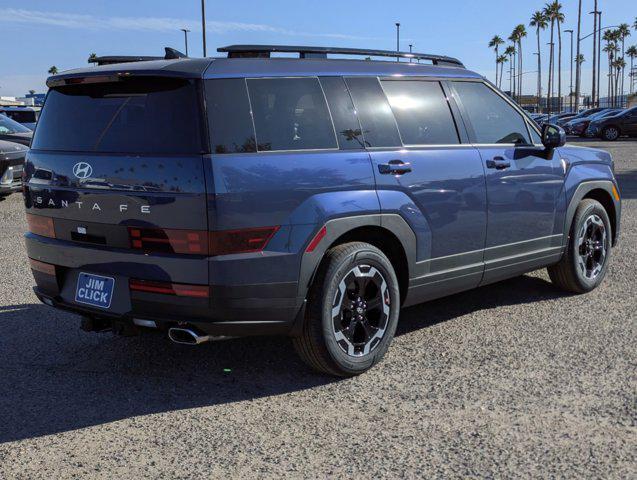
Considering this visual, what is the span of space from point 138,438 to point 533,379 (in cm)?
223

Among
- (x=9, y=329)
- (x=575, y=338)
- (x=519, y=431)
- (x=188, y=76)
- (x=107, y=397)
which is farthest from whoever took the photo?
(x=9, y=329)

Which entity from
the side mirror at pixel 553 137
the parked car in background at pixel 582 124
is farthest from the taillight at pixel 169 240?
the parked car in background at pixel 582 124

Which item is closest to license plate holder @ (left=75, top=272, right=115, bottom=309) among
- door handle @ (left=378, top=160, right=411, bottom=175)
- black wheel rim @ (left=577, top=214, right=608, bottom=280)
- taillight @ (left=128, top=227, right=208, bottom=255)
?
taillight @ (left=128, top=227, right=208, bottom=255)

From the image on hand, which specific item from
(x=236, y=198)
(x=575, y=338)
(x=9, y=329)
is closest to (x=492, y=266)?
(x=575, y=338)

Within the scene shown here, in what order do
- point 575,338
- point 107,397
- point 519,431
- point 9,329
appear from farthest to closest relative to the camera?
1. point 9,329
2. point 575,338
3. point 107,397
4. point 519,431

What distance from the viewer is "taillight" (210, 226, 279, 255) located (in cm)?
365

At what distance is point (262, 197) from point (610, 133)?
3309 centimetres

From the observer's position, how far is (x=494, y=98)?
215 inches

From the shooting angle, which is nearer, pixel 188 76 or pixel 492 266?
pixel 188 76

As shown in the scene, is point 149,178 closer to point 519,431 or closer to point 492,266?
point 519,431

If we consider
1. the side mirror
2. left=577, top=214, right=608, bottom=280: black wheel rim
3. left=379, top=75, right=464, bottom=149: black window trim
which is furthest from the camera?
left=577, top=214, right=608, bottom=280: black wheel rim

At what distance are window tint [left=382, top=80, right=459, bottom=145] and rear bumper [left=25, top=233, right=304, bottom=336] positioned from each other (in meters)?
1.42

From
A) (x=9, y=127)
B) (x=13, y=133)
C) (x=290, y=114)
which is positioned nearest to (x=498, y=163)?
(x=290, y=114)

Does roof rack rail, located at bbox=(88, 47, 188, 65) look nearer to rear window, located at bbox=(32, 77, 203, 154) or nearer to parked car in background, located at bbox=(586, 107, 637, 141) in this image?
rear window, located at bbox=(32, 77, 203, 154)
